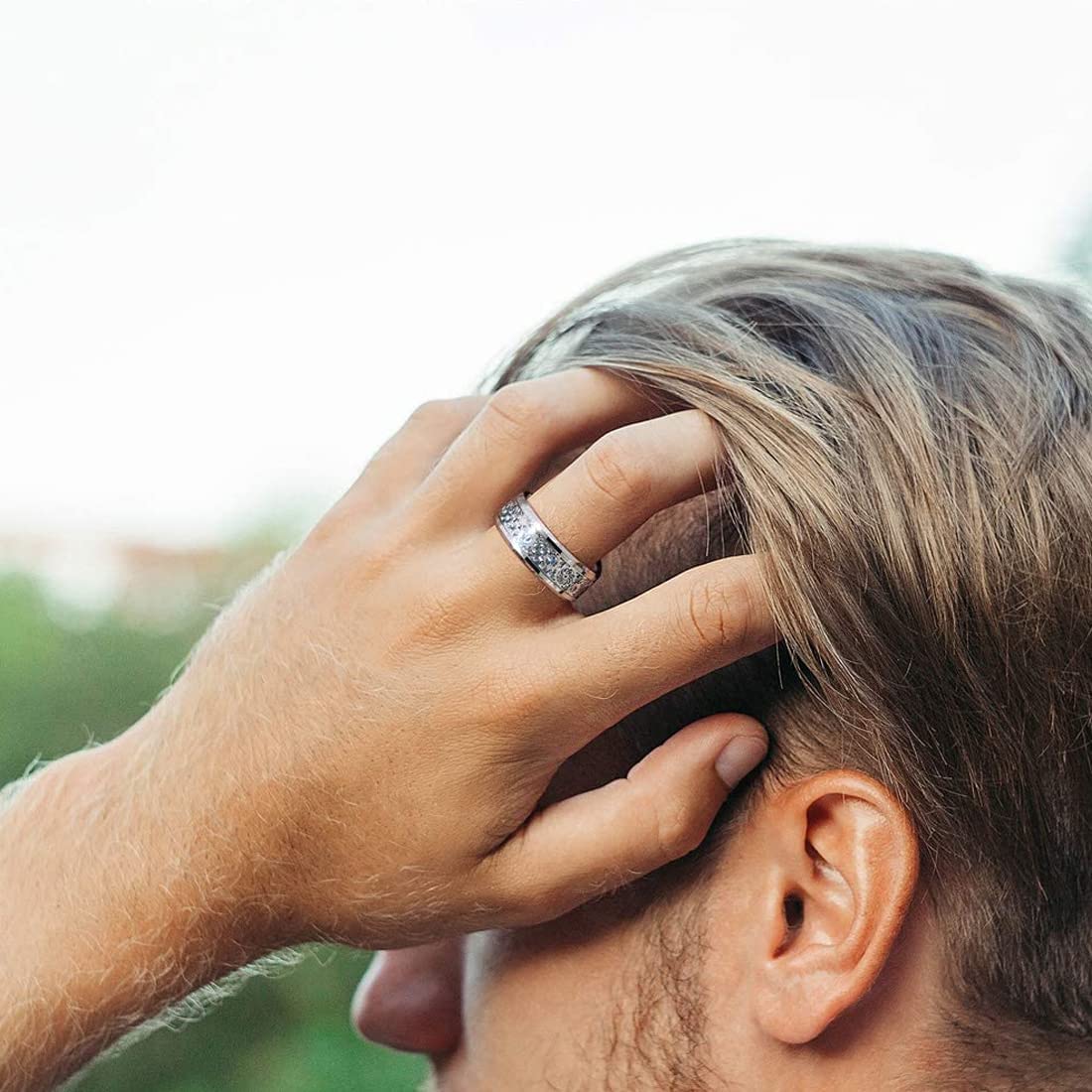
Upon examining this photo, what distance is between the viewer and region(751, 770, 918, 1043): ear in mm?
1036

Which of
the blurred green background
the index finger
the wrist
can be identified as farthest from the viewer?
the blurred green background

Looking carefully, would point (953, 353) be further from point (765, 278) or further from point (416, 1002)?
point (416, 1002)

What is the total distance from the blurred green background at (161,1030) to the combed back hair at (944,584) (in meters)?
2.80

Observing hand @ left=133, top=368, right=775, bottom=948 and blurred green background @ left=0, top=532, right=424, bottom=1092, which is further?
blurred green background @ left=0, top=532, right=424, bottom=1092

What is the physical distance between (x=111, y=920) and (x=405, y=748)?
1.07 feet

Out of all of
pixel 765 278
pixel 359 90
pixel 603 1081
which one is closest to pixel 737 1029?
pixel 603 1081

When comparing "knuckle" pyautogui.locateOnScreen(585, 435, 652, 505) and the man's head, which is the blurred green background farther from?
"knuckle" pyautogui.locateOnScreen(585, 435, 652, 505)

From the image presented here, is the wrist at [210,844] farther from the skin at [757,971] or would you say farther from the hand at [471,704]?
the skin at [757,971]

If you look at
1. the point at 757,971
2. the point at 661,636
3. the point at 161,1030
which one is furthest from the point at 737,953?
the point at 161,1030

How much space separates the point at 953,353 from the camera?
1144 millimetres

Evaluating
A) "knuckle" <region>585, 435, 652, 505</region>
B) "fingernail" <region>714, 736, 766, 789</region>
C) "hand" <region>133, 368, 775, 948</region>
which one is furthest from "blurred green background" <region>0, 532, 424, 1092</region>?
"knuckle" <region>585, 435, 652, 505</region>

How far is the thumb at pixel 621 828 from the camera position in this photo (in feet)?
3.25

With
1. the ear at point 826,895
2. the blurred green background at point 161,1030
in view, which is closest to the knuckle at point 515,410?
the ear at point 826,895

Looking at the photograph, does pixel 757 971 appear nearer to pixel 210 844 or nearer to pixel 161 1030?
pixel 210 844
